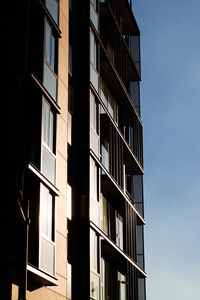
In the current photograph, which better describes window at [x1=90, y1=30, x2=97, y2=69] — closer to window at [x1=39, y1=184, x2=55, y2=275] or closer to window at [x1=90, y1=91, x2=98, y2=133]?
window at [x1=90, y1=91, x2=98, y2=133]

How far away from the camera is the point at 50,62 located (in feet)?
85.4

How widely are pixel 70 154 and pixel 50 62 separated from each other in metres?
5.07

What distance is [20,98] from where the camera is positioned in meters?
23.0

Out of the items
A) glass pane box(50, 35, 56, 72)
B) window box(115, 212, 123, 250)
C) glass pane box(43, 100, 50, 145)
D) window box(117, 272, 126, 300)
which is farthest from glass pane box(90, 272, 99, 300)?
glass pane box(50, 35, 56, 72)

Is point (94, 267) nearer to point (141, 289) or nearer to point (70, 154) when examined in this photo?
point (70, 154)

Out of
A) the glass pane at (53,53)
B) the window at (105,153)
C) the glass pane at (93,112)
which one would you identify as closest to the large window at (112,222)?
the window at (105,153)

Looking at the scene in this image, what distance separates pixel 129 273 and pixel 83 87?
10.8 meters

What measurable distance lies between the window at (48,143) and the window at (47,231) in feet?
2.29

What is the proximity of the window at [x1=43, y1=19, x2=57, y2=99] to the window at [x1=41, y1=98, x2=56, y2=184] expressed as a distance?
2.45ft

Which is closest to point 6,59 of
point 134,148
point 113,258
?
point 113,258

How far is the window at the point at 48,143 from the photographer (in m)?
24.1

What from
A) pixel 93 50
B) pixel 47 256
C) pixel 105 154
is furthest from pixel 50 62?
pixel 105 154

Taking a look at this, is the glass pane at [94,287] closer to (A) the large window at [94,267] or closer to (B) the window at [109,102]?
(A) the large window at [94,267]

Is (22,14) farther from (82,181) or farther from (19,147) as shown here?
(82,181)
